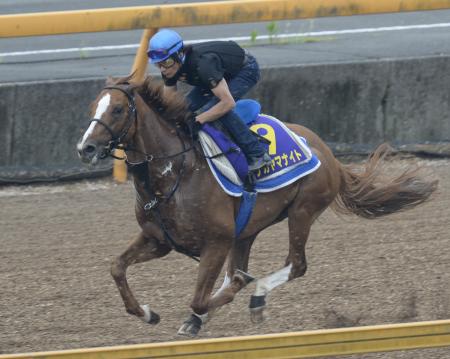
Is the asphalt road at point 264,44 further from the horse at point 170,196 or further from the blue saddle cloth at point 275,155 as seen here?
the horse at point 170,196

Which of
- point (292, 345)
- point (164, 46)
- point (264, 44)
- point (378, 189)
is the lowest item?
point (264, 44)

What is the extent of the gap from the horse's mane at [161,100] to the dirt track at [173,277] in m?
1.23

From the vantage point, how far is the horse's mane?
616 cm

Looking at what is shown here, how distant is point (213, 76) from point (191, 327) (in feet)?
4.55

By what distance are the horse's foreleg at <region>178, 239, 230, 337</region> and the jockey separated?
52 centimetres

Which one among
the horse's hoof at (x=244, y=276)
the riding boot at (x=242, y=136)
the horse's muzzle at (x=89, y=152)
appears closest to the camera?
the horse's muzzle at (x=89, y=152)

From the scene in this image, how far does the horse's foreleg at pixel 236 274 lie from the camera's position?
6.41m

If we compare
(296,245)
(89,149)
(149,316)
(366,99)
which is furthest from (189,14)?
(89,149)

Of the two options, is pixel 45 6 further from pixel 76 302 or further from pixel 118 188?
pixel 76 302

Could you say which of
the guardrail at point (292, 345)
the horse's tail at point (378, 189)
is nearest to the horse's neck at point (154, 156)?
the horse's tail at point (378, 189)

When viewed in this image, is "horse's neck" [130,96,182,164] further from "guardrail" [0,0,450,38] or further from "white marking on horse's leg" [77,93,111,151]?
"guardrail" [0,0,450,38]

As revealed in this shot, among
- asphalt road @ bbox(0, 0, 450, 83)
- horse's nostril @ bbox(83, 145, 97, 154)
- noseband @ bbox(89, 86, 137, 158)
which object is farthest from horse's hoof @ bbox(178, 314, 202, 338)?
asphalt road @ bbox(0, 0, 450, 83)

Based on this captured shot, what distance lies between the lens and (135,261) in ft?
20.9

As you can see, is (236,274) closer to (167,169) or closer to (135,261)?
(135,261)
